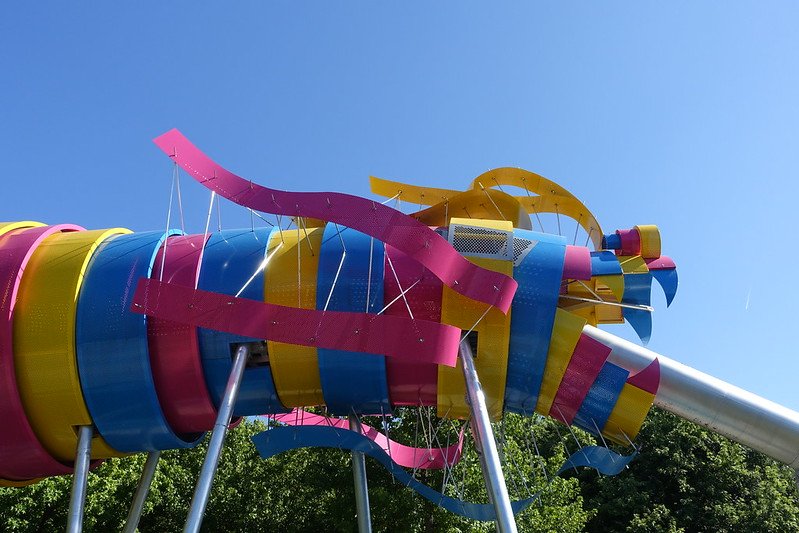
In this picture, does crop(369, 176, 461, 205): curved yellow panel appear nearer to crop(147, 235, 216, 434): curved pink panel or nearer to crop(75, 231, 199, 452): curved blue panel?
crop(147, 235, 216, 434): curved pink panel

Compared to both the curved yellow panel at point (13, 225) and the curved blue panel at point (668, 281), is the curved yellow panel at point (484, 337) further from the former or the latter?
the curved yellow panel at point (13, 225)

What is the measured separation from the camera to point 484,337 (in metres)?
11.9

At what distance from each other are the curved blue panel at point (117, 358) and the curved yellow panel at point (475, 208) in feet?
18.1

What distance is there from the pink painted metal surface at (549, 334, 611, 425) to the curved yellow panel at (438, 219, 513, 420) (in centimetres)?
112

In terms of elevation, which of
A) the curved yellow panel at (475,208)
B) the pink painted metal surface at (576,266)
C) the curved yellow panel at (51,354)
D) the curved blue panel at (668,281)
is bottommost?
the curved yellow panel at (51,354)

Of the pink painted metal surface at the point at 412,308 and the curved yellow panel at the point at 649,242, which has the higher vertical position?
the curved yellow panel at the point at 649,242

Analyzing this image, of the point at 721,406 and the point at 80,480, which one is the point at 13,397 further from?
the point at 721,406

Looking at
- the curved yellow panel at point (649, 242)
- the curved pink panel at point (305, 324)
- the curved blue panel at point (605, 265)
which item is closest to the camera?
the curved pink panel at point (305, 324)

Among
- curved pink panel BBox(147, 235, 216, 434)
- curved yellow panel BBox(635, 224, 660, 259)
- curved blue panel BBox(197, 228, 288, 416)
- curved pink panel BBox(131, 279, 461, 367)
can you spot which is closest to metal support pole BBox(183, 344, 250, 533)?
curved blue panel BBox(197, 228, 288, 416)

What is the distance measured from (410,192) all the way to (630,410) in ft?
20.1

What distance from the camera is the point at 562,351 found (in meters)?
12.0

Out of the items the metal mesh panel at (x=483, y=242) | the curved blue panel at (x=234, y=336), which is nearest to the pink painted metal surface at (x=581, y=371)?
the metal mesh panel at (x=483, y=242)

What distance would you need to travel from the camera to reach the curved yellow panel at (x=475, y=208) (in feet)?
46.4

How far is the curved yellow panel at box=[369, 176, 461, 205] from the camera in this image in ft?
48.3
